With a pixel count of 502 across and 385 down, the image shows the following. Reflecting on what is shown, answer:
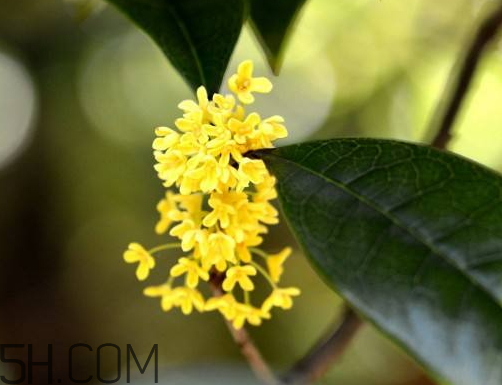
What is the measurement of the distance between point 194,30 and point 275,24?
90 mm

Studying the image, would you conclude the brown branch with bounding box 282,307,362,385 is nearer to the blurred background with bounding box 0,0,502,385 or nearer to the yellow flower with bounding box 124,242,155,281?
the yellow flower with bounding box 124,242,155,281

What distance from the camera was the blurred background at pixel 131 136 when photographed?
6.42ft

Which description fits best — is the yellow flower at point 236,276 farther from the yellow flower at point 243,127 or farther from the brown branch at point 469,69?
the brown branch at point 469,69

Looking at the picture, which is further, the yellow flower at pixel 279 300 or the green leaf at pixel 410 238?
the yellow flower at pixel 279 300

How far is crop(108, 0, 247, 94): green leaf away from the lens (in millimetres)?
653

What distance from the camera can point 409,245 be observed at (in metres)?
0.52

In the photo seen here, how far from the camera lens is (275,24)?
2.39 feet

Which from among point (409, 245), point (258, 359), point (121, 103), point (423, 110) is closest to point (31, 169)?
point (121, 103)

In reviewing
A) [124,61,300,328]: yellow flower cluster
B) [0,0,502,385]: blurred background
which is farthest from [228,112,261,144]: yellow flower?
[0,0,502,385]: blurred background

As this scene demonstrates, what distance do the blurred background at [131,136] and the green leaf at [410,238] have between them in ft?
4.38

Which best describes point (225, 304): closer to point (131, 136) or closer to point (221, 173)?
point (221, 173)

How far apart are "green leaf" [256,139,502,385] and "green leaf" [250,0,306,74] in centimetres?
17

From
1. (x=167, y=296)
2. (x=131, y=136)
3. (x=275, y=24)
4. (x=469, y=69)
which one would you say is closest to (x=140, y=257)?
(x=167, y=296)

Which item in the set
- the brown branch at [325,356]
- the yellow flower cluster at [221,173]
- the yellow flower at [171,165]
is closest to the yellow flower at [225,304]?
the yellow flower cluster at [221,173]
